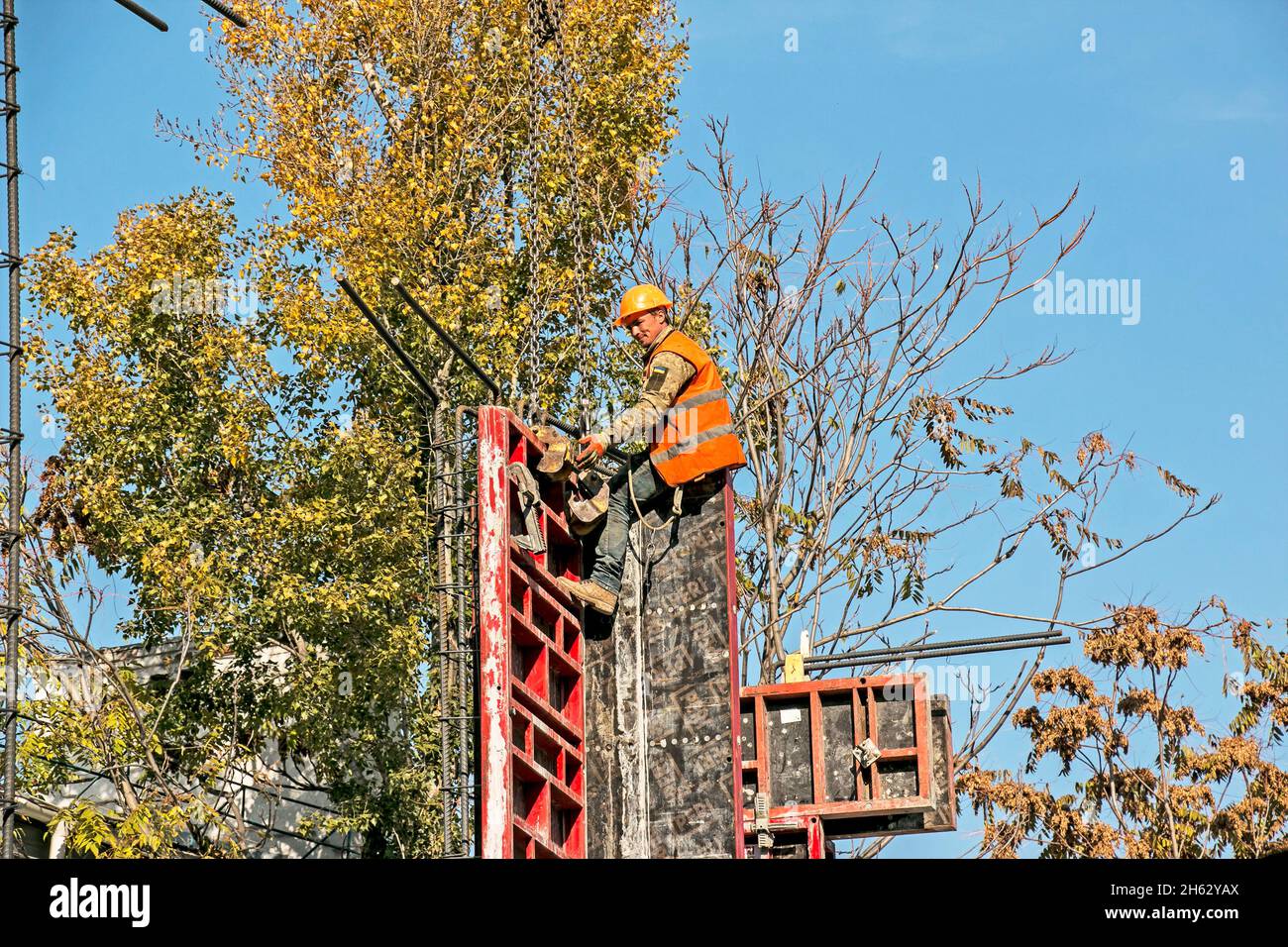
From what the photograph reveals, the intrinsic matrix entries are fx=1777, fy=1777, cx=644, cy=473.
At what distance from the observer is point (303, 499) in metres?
25.3

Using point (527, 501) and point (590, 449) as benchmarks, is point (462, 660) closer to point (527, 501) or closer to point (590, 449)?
point (590, 449)

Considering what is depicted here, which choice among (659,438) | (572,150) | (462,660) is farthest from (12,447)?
(572,150)

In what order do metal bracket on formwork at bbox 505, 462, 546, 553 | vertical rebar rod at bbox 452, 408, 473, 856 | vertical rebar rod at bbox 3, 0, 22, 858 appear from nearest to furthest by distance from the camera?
1. metal bracket on formwork at bbox 505, 462, 546, 553
2. vertical rebar rod at bbox 3, 0, 22, 858
3. vertical rebar rod at bbox 452, 408, 473, 856

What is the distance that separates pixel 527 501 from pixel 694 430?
127 centimetres

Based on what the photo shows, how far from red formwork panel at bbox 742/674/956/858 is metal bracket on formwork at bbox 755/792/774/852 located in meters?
0.05

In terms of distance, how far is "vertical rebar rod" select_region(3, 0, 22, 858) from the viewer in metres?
12.8

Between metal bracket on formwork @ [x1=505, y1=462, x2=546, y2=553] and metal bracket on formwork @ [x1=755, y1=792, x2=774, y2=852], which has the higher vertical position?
metal bracket on formwork @ [x1=505, y1=462, x2=546, y2=553]

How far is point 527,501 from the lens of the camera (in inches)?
392

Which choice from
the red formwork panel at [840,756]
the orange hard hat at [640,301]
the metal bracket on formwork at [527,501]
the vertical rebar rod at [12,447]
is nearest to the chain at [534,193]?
the vertical rebar rod at [12,447]

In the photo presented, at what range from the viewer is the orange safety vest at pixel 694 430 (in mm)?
10586

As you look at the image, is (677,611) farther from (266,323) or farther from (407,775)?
(266,323)

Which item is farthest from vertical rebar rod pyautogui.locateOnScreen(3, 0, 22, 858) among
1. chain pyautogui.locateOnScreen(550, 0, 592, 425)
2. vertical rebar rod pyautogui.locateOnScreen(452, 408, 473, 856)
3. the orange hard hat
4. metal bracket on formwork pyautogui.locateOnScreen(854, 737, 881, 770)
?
chain pyautogui.locateOnScreen(550, 0, 592, 425)

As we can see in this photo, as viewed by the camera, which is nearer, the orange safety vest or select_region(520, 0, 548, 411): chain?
the orange safety vest

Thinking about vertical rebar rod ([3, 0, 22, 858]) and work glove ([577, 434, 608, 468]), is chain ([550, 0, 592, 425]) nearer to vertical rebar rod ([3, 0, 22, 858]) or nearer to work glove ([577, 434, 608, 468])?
vertical rebar rod ([3, 0, 22, 858])
